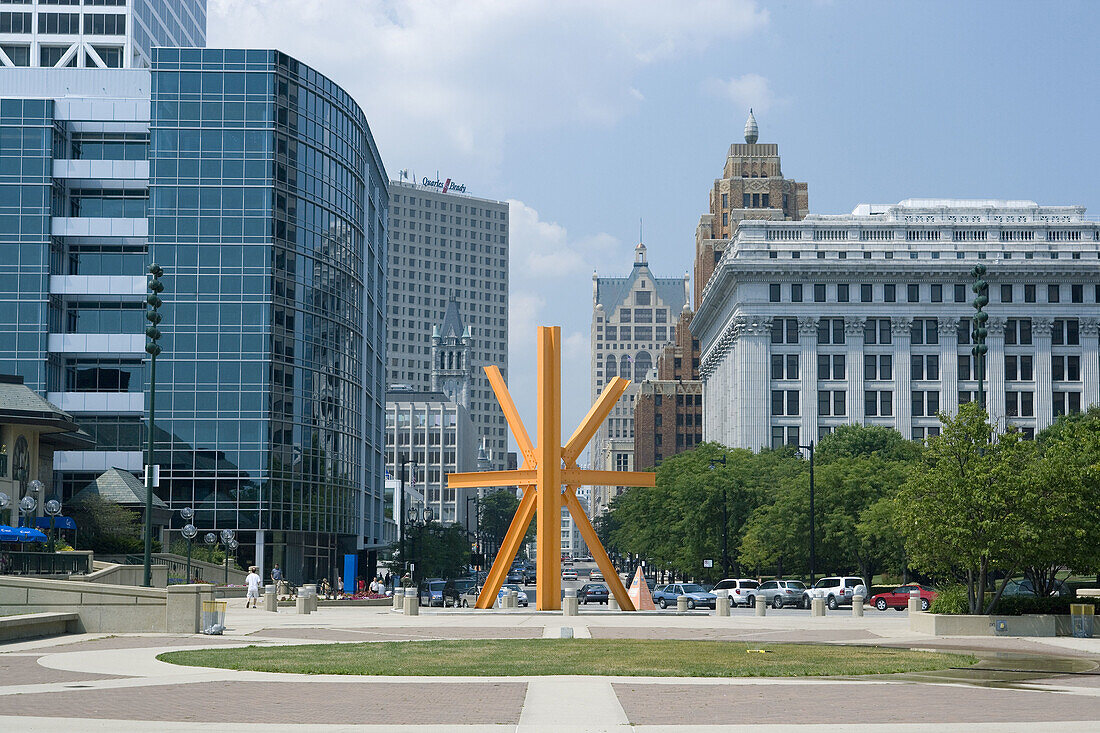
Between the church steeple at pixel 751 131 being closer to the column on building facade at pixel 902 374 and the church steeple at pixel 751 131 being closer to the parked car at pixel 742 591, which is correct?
the column on building facade at pixel 902 374

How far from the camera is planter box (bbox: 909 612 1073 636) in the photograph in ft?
111

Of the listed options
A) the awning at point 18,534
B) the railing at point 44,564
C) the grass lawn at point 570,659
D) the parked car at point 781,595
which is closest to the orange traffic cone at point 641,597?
the parked car at point 781,595

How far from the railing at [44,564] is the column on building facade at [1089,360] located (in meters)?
95.7

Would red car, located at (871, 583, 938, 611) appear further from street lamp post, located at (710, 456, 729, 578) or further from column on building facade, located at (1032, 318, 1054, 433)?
column on building facade, located at (1032, 318, 1054, 433)

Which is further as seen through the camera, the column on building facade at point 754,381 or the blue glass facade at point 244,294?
the column on building facade at point 754,381

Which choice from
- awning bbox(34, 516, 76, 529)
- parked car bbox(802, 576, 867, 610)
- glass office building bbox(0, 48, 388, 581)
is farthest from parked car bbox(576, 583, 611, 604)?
awning bbox(34, 516, 76, 529)

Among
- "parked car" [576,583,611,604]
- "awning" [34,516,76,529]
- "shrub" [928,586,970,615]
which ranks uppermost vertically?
"awning" [34,516,76,529]

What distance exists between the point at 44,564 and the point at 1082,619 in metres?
34.0

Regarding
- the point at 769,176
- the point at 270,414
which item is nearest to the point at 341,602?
the point at 270,414

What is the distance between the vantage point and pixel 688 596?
64.2m

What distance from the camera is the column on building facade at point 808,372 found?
11650 centimetres

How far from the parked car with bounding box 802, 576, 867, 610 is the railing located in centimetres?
3564

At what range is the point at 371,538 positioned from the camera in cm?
10269

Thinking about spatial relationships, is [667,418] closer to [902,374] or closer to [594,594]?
[902,374]
